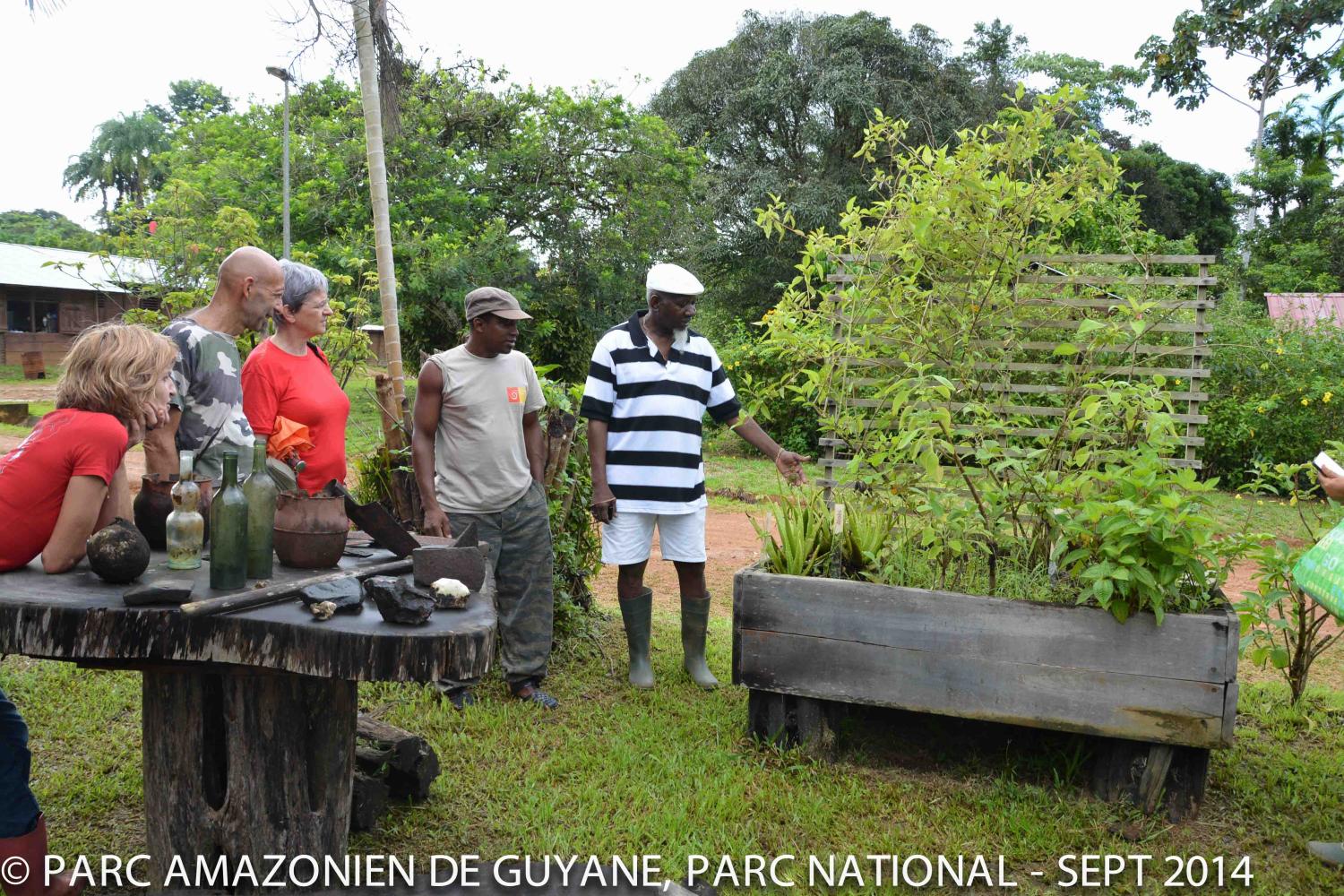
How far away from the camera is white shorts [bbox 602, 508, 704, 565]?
14.6 ft

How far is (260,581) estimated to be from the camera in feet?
8.06

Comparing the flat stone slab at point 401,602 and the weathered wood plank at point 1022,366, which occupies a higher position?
the weathered wood plank at point 1022,366

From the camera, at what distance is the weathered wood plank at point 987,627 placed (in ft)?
10.4

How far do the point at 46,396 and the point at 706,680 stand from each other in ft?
70.7

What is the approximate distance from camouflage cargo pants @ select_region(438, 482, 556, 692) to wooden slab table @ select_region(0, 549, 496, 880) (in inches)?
53.3

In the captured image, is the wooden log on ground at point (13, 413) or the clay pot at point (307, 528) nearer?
the clay pot at point (307, 528)

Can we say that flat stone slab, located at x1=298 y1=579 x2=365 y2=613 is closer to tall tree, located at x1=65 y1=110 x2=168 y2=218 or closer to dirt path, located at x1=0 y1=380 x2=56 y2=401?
dirt path, located at x1=0 y1=380 x2=56 y2=401

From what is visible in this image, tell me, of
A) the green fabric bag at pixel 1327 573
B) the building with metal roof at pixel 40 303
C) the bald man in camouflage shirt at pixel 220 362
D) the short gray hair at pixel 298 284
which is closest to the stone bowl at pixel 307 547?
the bald man in camouflage shirt at pixel 220 362

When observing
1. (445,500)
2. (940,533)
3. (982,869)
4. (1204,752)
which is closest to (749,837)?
(982,869)

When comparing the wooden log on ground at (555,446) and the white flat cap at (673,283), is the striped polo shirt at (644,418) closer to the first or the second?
the white flat cap at (673,283)

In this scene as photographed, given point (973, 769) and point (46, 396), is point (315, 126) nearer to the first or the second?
point (46, 396)

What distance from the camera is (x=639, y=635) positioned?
466 cm

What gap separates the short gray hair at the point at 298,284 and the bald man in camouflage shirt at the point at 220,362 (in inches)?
6.7

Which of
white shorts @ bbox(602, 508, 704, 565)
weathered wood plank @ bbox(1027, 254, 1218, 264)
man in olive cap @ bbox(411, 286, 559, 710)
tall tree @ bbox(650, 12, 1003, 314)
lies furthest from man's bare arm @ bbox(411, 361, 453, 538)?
tall tree @ bbox(650, 12, 1003, 314)
